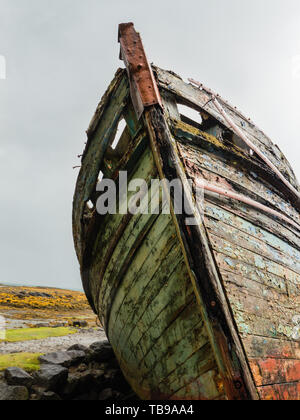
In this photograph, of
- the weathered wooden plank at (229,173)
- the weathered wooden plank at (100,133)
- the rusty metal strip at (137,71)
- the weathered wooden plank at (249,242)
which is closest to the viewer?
the weathered wooden plank at (249,242)

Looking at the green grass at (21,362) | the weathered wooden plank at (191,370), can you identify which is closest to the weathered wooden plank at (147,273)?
the weathered wooden plank at (191,370)

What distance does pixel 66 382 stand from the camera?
4.26 metres

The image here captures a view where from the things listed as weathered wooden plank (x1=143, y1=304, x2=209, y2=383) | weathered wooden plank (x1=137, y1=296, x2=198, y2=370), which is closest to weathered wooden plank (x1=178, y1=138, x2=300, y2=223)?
weathered wooden plank (x1=137, y1=296, x2=198, y2=370)

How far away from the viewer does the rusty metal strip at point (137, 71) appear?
2.56 m

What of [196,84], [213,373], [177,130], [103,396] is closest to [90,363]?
[103,396]

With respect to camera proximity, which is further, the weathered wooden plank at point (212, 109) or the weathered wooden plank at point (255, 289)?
the weathered wooden plank at point (212, 109)

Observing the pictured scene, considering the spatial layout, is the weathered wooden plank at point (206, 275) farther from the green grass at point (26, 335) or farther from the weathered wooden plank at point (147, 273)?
the green grass at point (26, 335)

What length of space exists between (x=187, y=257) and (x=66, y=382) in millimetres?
3892

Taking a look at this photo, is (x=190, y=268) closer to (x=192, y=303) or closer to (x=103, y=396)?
(x=192, y=303)

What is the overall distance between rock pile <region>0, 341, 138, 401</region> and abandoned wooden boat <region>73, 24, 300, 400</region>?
136 cm

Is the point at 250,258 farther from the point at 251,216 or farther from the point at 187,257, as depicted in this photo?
the point at 187,257

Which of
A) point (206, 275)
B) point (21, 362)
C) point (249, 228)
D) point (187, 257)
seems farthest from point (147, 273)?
point (21, 362)

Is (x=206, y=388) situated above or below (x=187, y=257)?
below

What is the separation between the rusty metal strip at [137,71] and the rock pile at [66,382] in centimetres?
436
